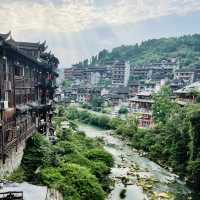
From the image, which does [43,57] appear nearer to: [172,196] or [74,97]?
[172,196]

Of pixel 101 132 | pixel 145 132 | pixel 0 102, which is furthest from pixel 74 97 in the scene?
pixel 0 102

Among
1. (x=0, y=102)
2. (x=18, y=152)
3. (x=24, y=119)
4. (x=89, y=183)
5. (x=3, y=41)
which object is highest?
(x=3, y=41)

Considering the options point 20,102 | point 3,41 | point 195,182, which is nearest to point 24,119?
point 20,102

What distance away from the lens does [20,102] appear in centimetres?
3203

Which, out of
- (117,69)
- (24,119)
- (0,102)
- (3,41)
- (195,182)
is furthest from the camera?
(117,69)

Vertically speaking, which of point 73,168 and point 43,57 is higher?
point 43,57

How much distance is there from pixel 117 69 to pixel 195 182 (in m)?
101

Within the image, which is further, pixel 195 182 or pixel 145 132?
pixel 145 132

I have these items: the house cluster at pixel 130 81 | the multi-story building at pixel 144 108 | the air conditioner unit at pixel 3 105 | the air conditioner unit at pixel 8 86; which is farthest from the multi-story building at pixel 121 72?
the air conditioner unit at pixel 3 105

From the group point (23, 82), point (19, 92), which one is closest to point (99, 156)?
point (23, 82)

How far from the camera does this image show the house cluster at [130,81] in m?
82.1

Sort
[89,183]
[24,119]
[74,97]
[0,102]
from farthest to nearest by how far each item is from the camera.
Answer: [74,97] < [24,119] < [89,183] < [0,102]

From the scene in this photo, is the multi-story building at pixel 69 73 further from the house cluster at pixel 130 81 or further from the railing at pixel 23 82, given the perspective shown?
the railing at pixel 23 82

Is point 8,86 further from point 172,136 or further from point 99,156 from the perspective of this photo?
point 172,136
